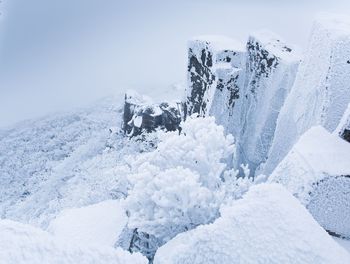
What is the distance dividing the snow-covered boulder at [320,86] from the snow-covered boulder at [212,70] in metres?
2.27

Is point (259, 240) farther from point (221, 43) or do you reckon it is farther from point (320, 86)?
point (221, 43)

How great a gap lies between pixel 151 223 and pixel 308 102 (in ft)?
8.75

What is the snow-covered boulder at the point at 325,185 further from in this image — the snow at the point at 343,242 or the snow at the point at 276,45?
the snow at the point at 276,45

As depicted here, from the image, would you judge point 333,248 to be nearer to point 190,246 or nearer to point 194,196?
point 190,246

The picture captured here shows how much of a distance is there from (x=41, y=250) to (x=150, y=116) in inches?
454

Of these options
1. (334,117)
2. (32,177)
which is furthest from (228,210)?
(32,177)

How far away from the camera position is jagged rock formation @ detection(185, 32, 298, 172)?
703 cm

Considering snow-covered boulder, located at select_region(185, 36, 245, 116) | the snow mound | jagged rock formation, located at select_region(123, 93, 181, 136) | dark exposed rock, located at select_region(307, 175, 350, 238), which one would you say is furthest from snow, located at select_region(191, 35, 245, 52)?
the snow mound

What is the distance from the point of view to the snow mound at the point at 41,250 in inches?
59.4

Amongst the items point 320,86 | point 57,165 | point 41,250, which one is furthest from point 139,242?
point 57,165

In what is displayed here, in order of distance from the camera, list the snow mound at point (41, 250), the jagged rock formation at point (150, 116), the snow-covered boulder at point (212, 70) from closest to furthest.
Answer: the snow mound at point (41, 250), the snow-covered boulder at point (212, 70), the jagged rock formation at point (150, 116)

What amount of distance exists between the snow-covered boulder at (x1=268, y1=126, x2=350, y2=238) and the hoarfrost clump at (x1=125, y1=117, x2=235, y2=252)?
645mm

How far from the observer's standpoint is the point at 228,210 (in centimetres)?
214

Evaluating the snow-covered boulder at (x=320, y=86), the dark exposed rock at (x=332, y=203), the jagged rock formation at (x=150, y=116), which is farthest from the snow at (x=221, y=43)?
the dark exposed rock at (x=332, y=203)
